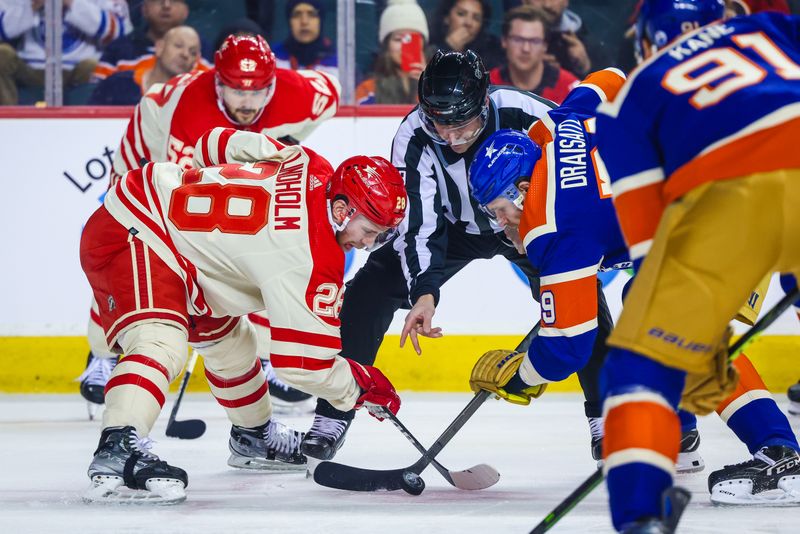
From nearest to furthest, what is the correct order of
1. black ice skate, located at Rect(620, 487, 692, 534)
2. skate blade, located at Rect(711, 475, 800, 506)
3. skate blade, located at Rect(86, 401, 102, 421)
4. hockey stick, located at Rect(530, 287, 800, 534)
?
black ice skate, located at Rect(620, 487, 692, 534) < hockey stick, located at Rect(530, 287, 800, 534) < skate blade, located at Rect(711, 475, 800, 506) < skate blade, located at Rect(86, 401, 102, 421)

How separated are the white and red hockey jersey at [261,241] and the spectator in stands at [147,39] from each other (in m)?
1.93

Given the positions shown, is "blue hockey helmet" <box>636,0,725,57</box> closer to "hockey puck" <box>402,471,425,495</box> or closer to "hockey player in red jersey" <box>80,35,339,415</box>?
"hockey puck" <box>402,471,425,495</box>

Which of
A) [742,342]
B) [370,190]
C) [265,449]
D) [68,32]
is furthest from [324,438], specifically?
[68,32]

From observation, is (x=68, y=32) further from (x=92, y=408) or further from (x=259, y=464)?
(x=259, y=464)

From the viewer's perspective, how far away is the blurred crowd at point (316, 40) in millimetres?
4867

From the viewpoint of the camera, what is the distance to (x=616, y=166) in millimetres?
1855

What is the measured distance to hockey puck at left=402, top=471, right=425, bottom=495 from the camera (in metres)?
2.90

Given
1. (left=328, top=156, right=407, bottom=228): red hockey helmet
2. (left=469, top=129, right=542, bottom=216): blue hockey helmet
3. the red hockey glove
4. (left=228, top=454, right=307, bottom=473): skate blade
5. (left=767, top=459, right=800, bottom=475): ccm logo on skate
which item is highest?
(left=469, top=129, right=542, bottom=216): blue hockey helmet

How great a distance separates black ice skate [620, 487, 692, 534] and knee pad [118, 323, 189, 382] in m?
1.46

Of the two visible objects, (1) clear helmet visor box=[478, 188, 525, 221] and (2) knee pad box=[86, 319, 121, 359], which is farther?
(2) knee pad box=[86, 319, 121, 359]

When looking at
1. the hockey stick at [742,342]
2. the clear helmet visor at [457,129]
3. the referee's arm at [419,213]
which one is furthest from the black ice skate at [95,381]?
the hockey stick at [742,342]

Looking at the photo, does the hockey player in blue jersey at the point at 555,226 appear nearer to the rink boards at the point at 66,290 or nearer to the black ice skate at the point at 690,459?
the black ice skate at the point at 690,459

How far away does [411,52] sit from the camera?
491 centimetres

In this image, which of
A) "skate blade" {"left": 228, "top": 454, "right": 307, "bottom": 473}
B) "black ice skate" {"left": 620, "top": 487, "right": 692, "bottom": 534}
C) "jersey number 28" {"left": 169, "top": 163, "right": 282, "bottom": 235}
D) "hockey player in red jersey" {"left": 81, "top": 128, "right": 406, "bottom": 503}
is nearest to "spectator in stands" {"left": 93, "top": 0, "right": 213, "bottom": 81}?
"hockey player in red jersey" {"left": 81, "top": 128, "right": 406, "bottom": 503}
